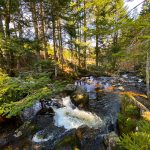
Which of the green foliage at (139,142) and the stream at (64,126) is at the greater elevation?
the green foliage at (139,142)

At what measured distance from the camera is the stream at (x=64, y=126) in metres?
7.16

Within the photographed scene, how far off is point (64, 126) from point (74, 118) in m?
0.86

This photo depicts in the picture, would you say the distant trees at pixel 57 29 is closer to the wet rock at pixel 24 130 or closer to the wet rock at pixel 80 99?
the wet rock at pixel 80 99

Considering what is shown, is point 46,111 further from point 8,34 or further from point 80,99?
point 8,34

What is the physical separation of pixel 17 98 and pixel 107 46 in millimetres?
16939

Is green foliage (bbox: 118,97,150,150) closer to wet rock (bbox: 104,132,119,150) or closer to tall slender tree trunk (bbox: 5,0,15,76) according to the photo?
wet rock (bbox: 104,132,119,150)

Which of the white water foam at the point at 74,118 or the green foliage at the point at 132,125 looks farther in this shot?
the white water foam at the point at 74,118

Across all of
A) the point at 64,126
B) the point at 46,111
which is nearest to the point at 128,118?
the point at 64,126

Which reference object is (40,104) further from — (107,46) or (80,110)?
(107,46)

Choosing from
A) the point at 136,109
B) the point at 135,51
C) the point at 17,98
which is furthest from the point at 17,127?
the point at 135,51

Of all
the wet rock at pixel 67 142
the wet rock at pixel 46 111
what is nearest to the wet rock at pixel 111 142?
the wet rock at pixel 67 142

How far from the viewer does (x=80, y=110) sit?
10.4m

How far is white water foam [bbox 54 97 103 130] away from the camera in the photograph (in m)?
8.82

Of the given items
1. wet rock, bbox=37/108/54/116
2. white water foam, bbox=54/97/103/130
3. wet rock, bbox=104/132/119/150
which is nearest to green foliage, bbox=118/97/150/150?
wet rock, bbox=104/132/119/150
